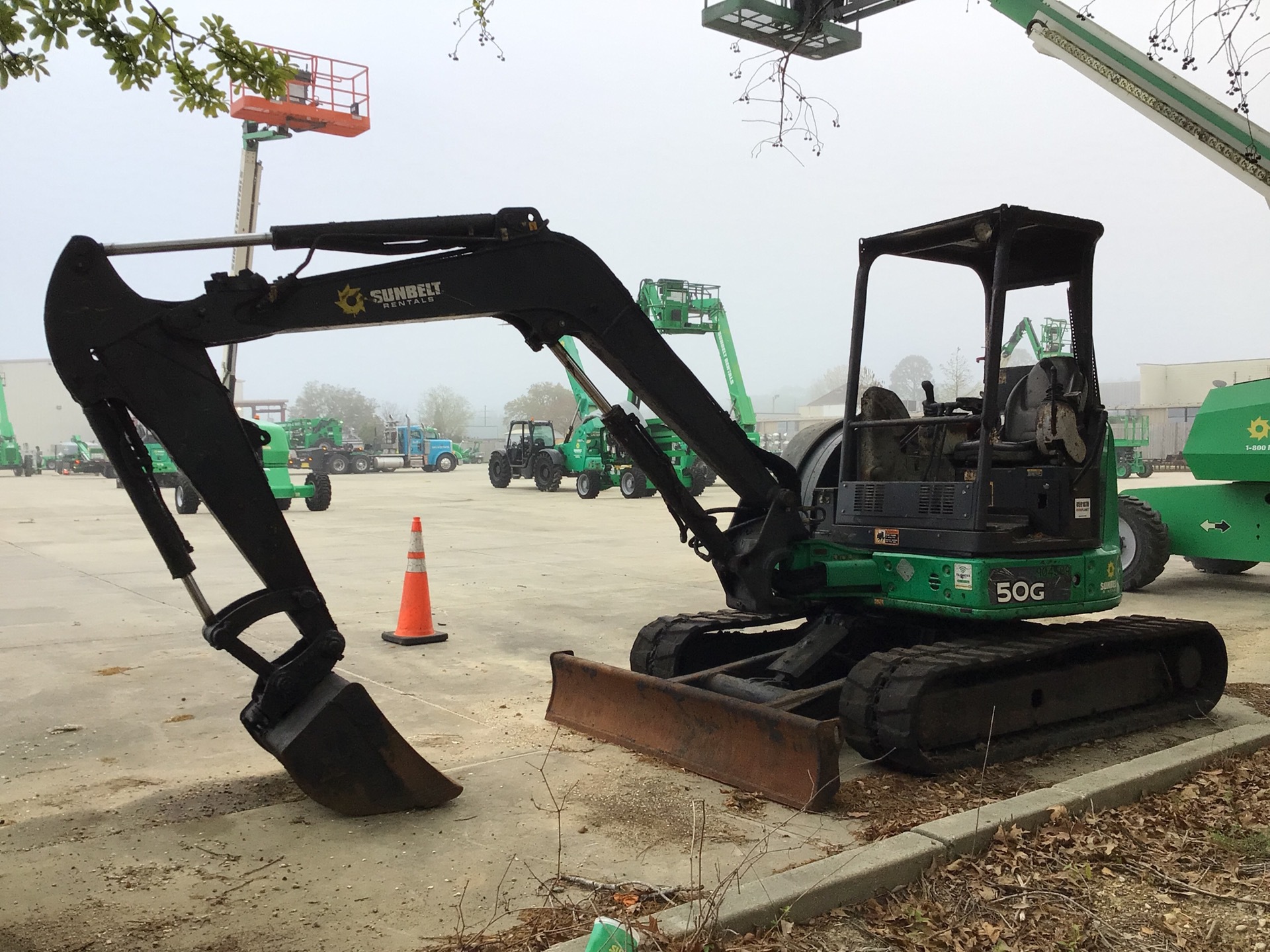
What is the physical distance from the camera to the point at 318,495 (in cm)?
2316

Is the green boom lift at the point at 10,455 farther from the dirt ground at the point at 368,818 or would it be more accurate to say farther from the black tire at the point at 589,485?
the dirt ground at the point at 368,818

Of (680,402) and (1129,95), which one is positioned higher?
(1129,95)

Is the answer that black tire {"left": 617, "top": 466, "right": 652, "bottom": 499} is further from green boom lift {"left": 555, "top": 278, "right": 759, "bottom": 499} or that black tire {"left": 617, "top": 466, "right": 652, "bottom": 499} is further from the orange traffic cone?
the orange traffic cone

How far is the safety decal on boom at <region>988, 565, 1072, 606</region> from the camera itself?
220 inches

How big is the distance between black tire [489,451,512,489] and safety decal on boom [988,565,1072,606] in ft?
90.4

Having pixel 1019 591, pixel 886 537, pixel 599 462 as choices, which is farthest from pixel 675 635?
pixel 599 462

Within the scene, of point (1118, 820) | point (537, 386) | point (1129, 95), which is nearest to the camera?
point (1118, 820)

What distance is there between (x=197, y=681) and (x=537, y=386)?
351 ft

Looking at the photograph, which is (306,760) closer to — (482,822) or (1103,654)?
(482,822)

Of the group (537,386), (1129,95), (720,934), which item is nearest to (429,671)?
(720,934)

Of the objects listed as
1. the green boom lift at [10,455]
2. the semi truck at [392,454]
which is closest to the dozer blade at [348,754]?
the semi truck at [392,454]

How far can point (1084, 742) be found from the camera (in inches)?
235

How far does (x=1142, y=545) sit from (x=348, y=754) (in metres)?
9.74

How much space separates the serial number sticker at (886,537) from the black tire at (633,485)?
822 inches
